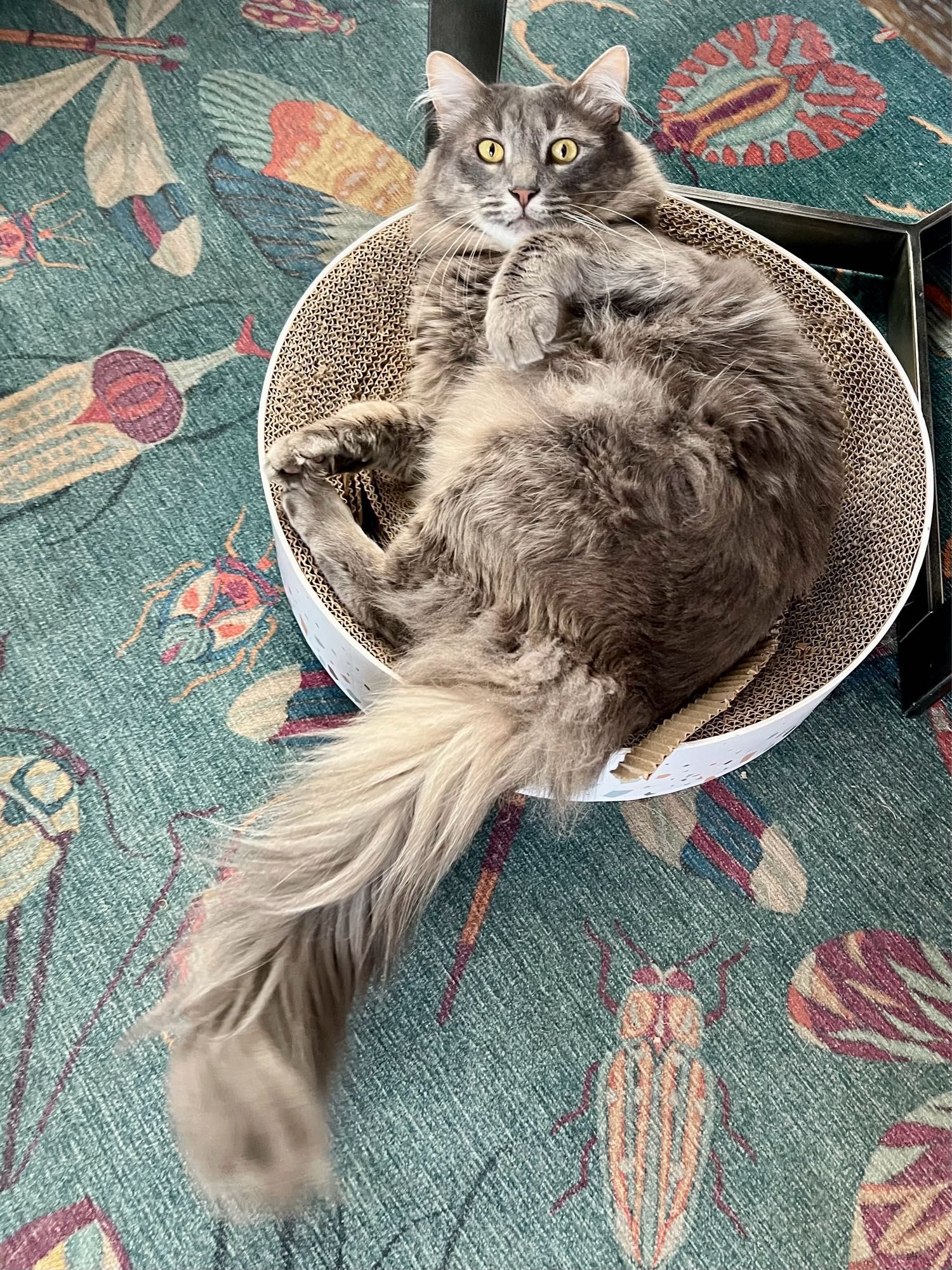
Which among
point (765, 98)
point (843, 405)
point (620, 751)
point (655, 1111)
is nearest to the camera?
point (620, 751)

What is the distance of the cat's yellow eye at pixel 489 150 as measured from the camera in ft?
4.26

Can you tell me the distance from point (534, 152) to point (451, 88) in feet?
0.55

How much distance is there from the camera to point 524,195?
50.6 inches

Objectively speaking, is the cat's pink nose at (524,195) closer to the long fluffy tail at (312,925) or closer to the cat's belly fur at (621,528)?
the cat's belly fur at (621,528)

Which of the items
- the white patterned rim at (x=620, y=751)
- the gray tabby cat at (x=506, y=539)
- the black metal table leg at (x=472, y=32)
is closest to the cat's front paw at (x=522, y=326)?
the gray tabby cat at (x=506, y=539)

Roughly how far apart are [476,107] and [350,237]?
0.50 metres

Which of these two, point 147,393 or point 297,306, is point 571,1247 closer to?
point 297,306

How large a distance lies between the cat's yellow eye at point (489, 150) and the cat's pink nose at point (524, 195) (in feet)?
0.18

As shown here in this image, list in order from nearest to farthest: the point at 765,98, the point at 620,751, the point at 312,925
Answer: the point at 312,925
the point at 620,751
the point at 765,98

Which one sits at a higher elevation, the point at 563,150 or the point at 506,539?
the point at 563,150

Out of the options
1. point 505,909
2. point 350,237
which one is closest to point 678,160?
point 350,237

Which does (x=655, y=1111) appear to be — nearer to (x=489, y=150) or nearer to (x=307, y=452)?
(x=307, y=452)

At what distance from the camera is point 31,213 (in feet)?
5.68

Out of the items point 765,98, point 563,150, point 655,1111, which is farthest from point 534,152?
point 655,1111
